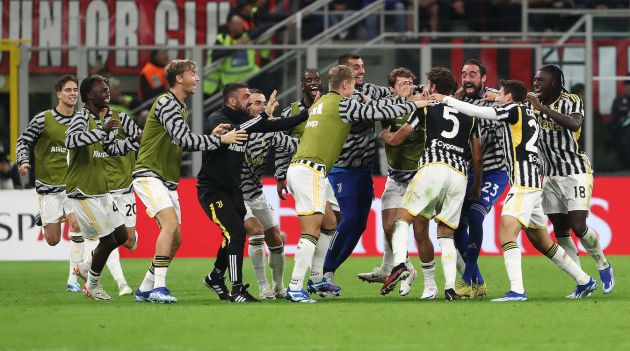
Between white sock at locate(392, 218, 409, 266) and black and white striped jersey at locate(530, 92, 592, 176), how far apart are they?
172cm

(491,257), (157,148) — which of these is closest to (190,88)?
(157,148)

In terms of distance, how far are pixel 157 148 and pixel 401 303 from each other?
262 centimetres

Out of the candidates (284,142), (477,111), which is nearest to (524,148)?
(477,111)

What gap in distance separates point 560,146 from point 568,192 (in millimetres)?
461

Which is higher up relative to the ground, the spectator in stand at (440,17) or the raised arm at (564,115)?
the spectator in stand at (440,17)

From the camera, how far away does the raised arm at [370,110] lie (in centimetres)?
1244

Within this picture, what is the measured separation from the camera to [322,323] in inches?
419

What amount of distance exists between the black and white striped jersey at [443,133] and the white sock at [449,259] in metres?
0.65

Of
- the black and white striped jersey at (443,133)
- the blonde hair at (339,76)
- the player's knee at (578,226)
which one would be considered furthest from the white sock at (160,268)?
the player's knee at (578,226)

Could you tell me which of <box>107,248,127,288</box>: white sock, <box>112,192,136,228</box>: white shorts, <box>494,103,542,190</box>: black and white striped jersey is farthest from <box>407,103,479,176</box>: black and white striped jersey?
<box>112,192,136,228</box>: white shorts

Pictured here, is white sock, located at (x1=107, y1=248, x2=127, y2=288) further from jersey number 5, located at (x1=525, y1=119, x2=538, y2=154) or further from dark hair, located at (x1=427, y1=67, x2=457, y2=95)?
jersey number 5, located at (x1=525, y1=119, x2=538, y2=154)

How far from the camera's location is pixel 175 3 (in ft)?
77.0

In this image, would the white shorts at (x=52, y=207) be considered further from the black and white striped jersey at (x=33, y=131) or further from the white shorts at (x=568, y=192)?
the white shorts at (x=568, y=192)

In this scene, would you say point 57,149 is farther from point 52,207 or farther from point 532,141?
point 532,141
